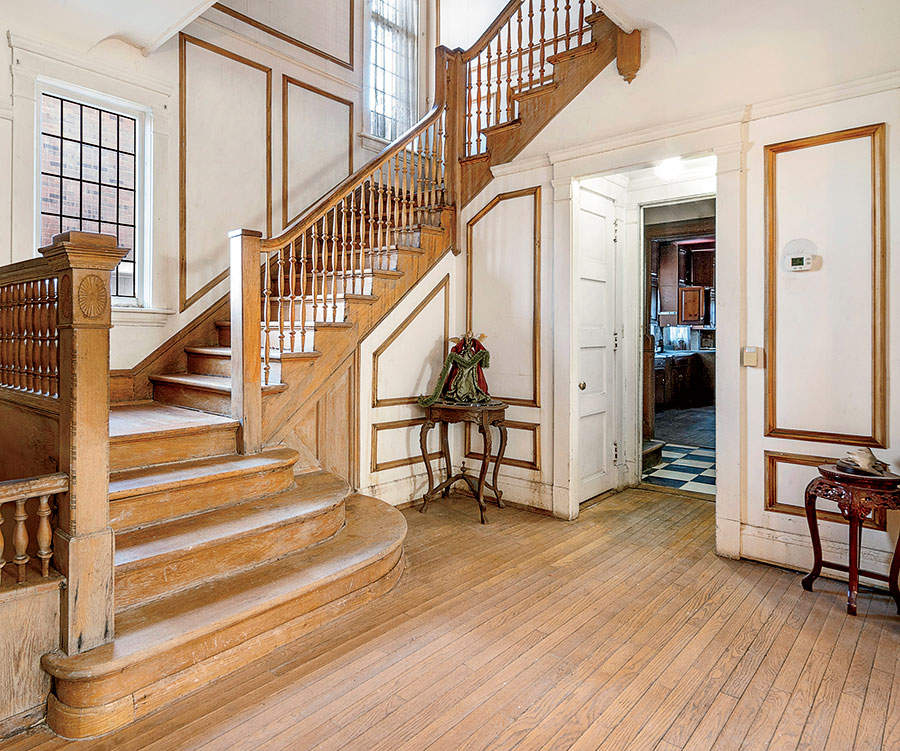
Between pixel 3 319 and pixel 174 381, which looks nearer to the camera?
pixel 3 319

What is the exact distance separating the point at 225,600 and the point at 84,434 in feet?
2.84

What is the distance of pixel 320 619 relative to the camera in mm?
2643

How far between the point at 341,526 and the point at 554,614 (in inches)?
48.5

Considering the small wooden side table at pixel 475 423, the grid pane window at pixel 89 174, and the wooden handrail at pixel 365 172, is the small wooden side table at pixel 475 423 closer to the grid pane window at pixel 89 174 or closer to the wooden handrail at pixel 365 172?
the wooden handrail at pixel 365 172

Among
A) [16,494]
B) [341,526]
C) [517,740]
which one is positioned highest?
[16,494]

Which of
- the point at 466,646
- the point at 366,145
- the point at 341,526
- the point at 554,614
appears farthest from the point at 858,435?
the point at 366,145

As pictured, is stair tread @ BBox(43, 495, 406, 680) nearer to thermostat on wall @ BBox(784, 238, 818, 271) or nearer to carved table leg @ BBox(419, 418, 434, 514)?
carved table leg @ BBox(419, 418, 434, 514)

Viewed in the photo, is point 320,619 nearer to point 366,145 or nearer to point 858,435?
point 858,435

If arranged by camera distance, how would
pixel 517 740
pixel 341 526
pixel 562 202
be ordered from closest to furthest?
pixel 517 740, pixel 341 526, pixel 562 202

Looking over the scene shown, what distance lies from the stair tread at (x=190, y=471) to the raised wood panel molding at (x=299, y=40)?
3.52 meters

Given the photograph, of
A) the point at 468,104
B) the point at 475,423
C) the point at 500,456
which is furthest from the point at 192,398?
the point at 468,104

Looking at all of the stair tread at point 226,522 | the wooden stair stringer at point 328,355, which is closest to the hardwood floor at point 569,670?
the stair tread at point 226,522

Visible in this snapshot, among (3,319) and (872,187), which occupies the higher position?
(872,187)

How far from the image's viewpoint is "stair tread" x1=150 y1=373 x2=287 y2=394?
11.3 feet
